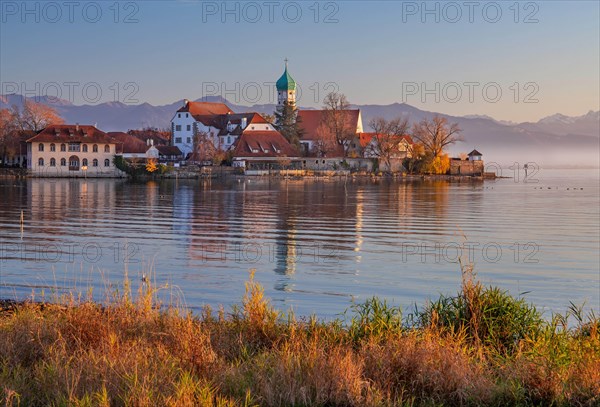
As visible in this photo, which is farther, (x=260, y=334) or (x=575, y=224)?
(x=575, y=224)

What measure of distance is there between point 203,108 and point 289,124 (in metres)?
21.2

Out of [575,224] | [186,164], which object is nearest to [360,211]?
[575,224]

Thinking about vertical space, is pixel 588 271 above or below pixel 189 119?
below

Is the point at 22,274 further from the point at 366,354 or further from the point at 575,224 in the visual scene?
the point at 575,224

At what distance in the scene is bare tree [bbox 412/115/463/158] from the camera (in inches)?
5531

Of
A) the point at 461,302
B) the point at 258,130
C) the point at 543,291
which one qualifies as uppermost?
the point at 258,130

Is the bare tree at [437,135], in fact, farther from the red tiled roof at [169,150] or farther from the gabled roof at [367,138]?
the red tiled roof at [169,150]

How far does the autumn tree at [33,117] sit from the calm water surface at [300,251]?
84361 millimetres

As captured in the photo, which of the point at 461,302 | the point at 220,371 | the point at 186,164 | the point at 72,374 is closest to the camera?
the point at 72,374

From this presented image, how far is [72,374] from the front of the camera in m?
7.88

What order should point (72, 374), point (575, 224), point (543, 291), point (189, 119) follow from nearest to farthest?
point (72, 374) < point (543, 291) < point (575, 224) < point (189, 119)

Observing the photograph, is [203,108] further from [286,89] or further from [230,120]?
[286,89]

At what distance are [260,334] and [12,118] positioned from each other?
13530 centimetres

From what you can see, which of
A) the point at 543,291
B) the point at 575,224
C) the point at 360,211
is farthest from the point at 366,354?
the point at 360,211
